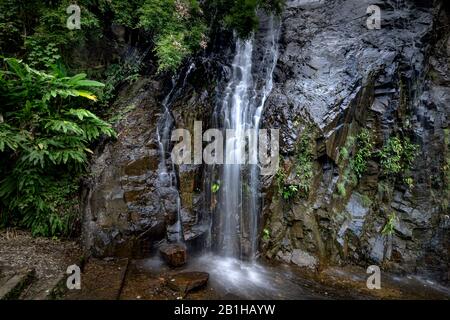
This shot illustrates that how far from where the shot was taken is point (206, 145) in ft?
21.6

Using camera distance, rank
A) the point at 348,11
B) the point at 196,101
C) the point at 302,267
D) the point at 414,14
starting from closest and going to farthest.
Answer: the point at 302,267 → the point at 196,101 → the point at 414,14 → the point at 348,11

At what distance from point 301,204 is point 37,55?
6.24m

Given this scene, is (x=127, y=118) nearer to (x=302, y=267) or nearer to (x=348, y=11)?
(x=302, y=267)

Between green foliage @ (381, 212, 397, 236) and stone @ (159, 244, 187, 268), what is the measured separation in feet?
13.0

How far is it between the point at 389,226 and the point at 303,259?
6.43 feet

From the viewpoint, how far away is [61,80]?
19.6ft

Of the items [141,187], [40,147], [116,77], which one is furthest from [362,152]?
[40,147]

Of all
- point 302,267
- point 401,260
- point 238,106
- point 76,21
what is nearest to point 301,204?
point 302,267

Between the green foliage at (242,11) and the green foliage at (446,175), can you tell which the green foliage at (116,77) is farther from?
the green foliage at (446,175)

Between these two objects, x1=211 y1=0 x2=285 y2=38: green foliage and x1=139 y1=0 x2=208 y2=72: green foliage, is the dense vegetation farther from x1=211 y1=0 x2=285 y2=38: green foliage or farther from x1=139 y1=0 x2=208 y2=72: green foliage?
x1=211 y1=0 x2=285 y2=38: green foliage

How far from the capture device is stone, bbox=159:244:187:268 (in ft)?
17.6

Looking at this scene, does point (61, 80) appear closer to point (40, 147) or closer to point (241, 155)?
point (40, 147)

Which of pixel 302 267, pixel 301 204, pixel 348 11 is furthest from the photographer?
pixel 348 11

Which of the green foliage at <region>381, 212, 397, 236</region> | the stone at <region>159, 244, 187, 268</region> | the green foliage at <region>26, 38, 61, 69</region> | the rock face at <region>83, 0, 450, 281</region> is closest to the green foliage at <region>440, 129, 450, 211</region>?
the rock face at <region>83, 0, 450, 281</region>
